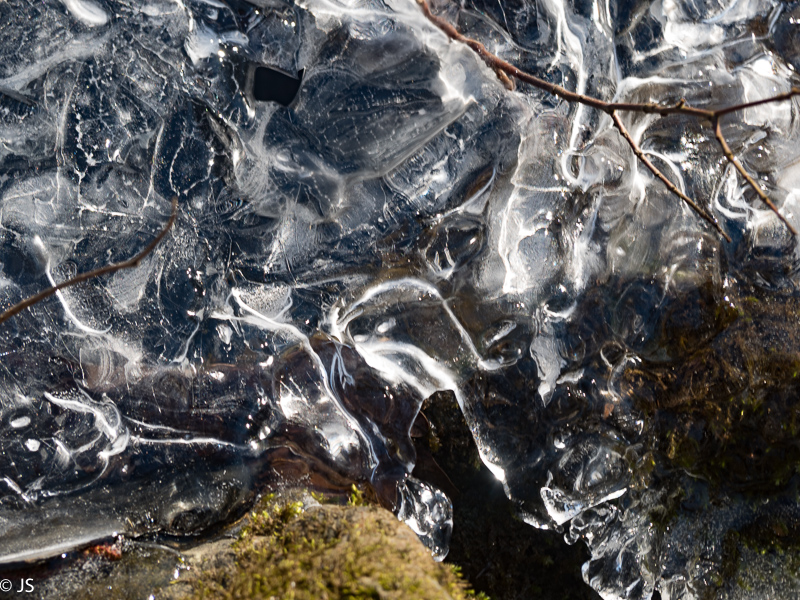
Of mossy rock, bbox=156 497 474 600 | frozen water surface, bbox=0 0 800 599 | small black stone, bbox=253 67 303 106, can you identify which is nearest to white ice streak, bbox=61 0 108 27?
frozen water surface, bbox=0 0 800 599

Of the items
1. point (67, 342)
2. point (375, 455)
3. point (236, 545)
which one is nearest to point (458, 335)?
point (375, 455)

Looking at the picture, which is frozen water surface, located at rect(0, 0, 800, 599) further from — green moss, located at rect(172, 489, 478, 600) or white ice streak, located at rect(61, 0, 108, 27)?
green moss, located at rect(172, 489, 478, 600)

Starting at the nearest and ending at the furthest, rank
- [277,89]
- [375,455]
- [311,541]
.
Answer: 1. [311,541]
2. [277,89]
3. [375,455]

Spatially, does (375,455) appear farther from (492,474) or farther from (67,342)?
(67,342)

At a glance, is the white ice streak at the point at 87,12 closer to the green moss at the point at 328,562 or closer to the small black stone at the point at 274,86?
the small black stone at the point at 274,86

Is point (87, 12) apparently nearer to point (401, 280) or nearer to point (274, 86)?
point (274, 86)
